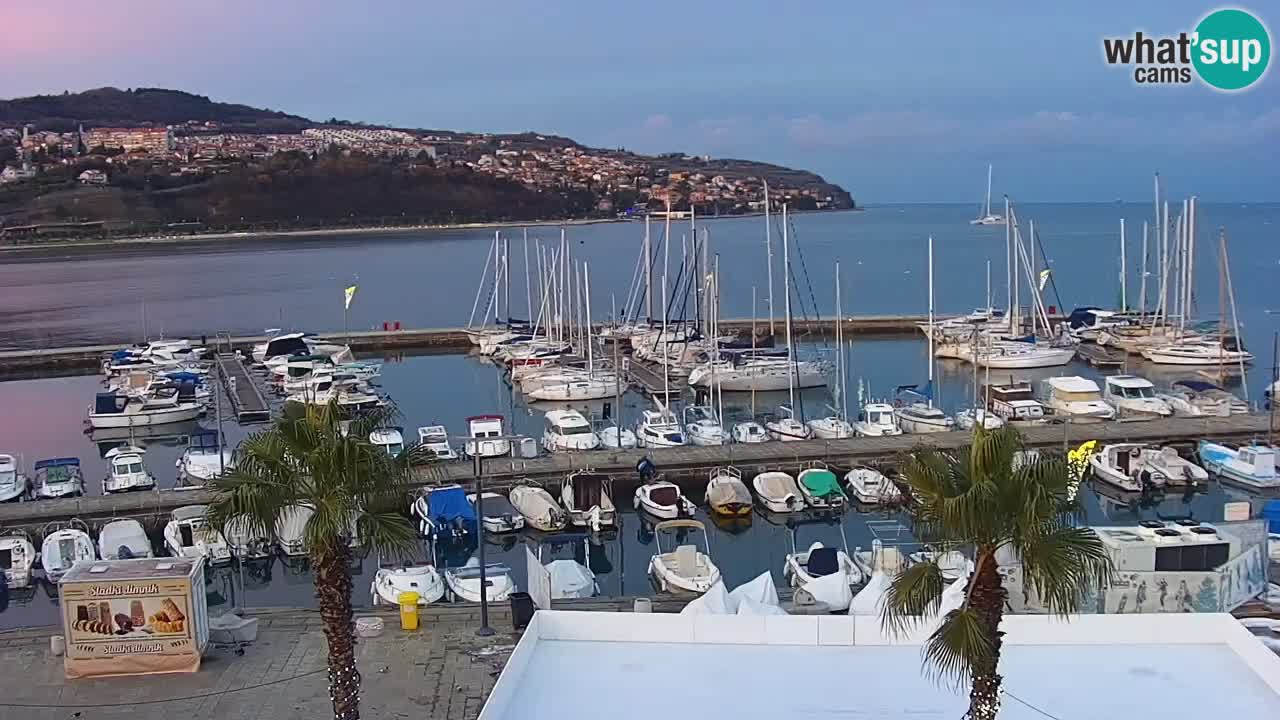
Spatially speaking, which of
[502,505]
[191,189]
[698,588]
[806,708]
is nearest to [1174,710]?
[806,708]

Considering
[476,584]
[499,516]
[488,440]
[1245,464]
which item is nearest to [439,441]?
[488,440]

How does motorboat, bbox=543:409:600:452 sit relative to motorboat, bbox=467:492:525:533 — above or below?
above

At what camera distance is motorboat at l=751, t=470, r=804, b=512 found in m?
24.0

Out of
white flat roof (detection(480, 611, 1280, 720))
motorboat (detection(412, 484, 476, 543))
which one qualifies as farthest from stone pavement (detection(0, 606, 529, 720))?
motorboat (detection(412, 484, 476, 543))

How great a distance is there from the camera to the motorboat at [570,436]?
93.6 feet

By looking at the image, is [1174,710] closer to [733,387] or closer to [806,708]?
[806,708]

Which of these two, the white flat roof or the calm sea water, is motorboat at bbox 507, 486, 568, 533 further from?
the white flat roof

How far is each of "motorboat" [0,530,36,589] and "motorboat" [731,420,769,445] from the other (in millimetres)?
15965

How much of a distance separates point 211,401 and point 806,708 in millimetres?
33567

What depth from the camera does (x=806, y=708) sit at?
9.34 meters

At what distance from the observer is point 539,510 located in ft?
76.2

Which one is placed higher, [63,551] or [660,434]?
[660,434]

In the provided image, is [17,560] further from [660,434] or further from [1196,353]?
[1196,353]

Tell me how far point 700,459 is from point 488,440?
208 inches
